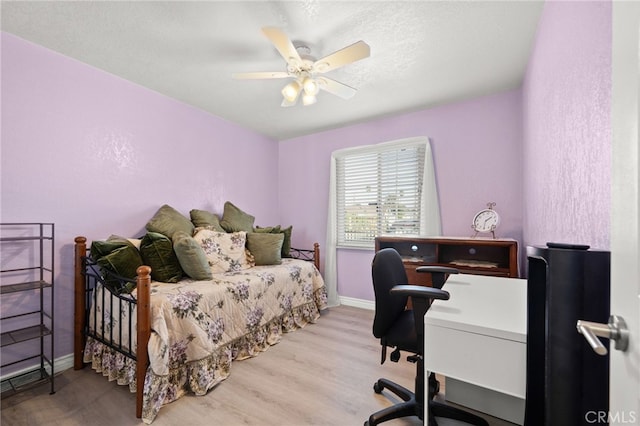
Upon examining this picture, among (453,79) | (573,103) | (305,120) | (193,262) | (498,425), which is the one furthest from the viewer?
(305,120)

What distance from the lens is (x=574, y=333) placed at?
728mm

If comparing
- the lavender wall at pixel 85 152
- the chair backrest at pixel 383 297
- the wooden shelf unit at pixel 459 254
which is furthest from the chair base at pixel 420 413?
the lavender wall at pixel 85 152

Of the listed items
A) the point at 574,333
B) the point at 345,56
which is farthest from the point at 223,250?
the point at 574,333

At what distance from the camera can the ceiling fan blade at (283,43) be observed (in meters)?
1.50

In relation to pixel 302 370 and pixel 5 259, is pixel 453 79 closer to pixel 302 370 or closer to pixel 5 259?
pixel 302 370

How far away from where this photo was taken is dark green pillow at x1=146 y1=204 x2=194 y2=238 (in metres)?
2.56

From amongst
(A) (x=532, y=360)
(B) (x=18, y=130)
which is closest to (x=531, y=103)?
(A) (x=532, y=360)

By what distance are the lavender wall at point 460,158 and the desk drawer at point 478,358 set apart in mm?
2130

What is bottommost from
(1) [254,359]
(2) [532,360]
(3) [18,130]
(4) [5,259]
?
(1) [254,359]

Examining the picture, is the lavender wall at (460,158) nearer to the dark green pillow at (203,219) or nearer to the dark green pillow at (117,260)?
the dark green pillow at (203,219)

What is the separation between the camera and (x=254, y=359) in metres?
2.26

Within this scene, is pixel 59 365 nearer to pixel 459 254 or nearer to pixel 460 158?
pixel 459 254

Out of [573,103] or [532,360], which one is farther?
[573,103]

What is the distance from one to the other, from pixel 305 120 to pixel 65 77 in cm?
224
